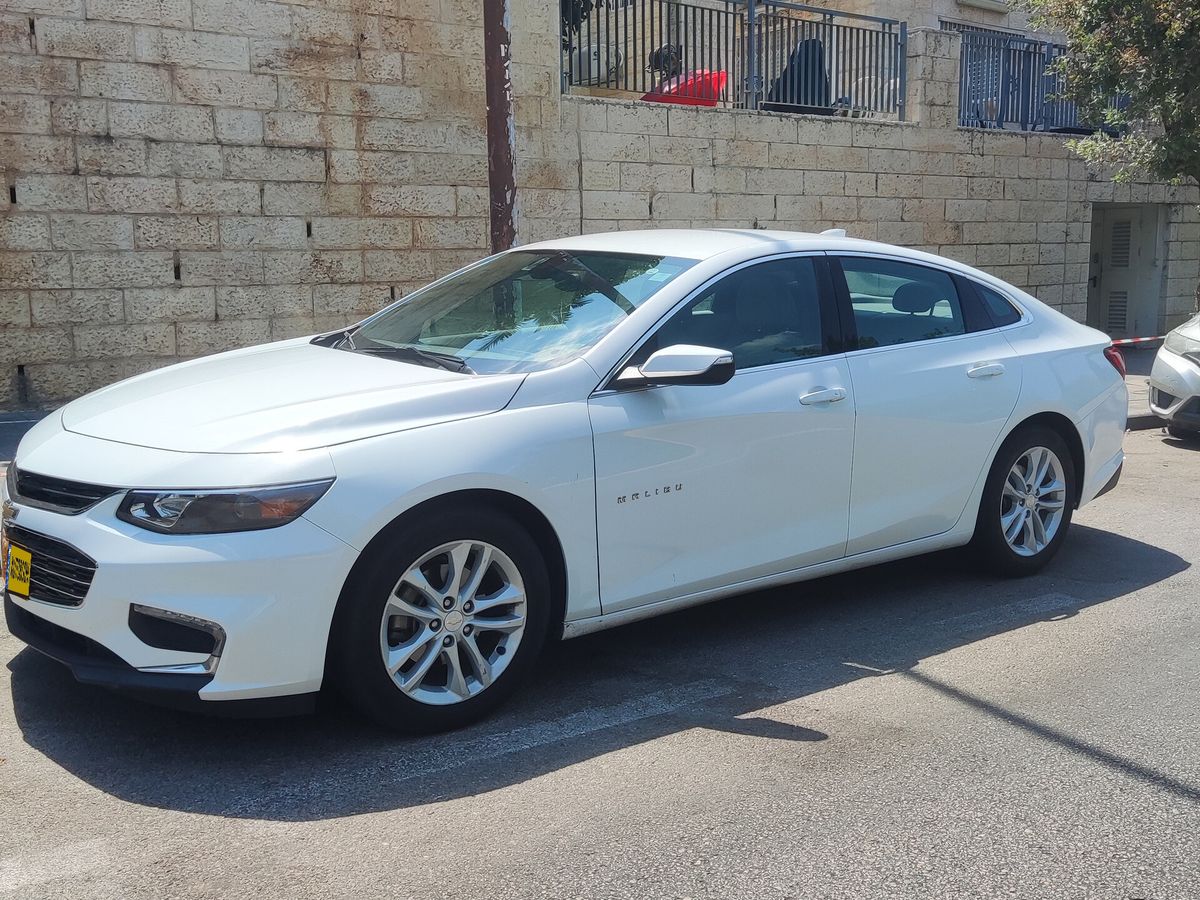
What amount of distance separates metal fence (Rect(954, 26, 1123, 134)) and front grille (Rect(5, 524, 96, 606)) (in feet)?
47.5

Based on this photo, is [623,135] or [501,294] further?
[623,135]

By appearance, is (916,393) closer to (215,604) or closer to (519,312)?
(519,312)

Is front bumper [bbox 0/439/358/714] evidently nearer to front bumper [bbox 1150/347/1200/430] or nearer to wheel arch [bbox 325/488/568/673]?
wheel arch [bbox 325/488/568/673]

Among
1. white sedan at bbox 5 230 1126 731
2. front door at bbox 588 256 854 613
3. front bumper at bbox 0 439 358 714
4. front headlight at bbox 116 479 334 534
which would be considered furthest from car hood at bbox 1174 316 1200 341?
front headlight at bbox 116 479 334 534

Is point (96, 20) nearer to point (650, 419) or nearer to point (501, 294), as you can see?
point (501, 294)

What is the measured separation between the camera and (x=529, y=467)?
4176 mm

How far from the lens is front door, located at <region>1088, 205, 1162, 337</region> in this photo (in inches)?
741

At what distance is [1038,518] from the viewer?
6.07m

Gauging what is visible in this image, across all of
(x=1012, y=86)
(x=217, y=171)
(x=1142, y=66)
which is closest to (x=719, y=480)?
(x=217, y=171)

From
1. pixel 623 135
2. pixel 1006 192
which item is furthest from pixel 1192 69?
pixel 623 135

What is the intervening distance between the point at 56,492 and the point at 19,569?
12.2 inches

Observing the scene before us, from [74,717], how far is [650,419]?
226 cm

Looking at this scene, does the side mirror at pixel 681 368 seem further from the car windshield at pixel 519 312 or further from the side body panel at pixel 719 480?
the car windshield at pixel 519 312

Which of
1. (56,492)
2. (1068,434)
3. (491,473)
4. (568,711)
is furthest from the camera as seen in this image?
(1068,434)
